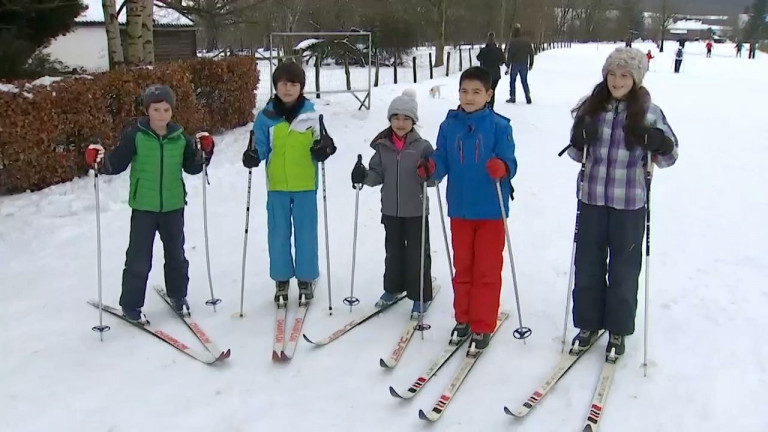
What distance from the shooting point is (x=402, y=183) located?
4219 millimetres

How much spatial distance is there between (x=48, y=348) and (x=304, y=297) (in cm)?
166

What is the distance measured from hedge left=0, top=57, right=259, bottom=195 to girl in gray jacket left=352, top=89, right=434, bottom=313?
13.7 feet

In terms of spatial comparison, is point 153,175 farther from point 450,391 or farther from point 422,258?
point 450,391

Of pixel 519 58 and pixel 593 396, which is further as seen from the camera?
pixel 519 58

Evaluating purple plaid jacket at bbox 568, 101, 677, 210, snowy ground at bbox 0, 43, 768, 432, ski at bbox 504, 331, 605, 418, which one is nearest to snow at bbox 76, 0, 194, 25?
snowy ground at bbox 0, 43, 768, 432

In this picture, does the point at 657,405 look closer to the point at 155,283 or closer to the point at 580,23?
the point at 155,283

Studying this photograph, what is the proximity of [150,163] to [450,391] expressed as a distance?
7.68 ft

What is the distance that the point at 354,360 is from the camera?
392 centimetres

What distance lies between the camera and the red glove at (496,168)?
11.9 ft

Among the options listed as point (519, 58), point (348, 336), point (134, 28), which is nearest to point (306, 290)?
point (348, 336)

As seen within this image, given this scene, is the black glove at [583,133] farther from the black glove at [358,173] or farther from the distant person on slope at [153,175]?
the distant person on slope at [153,175]

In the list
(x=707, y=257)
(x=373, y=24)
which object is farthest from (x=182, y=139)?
(x=373, y=24)

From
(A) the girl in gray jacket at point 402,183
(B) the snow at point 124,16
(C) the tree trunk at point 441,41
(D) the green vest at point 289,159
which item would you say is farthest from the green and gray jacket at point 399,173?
(C) the tree trunk at point 441,41

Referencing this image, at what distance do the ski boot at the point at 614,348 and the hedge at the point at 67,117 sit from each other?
19.2 ft
